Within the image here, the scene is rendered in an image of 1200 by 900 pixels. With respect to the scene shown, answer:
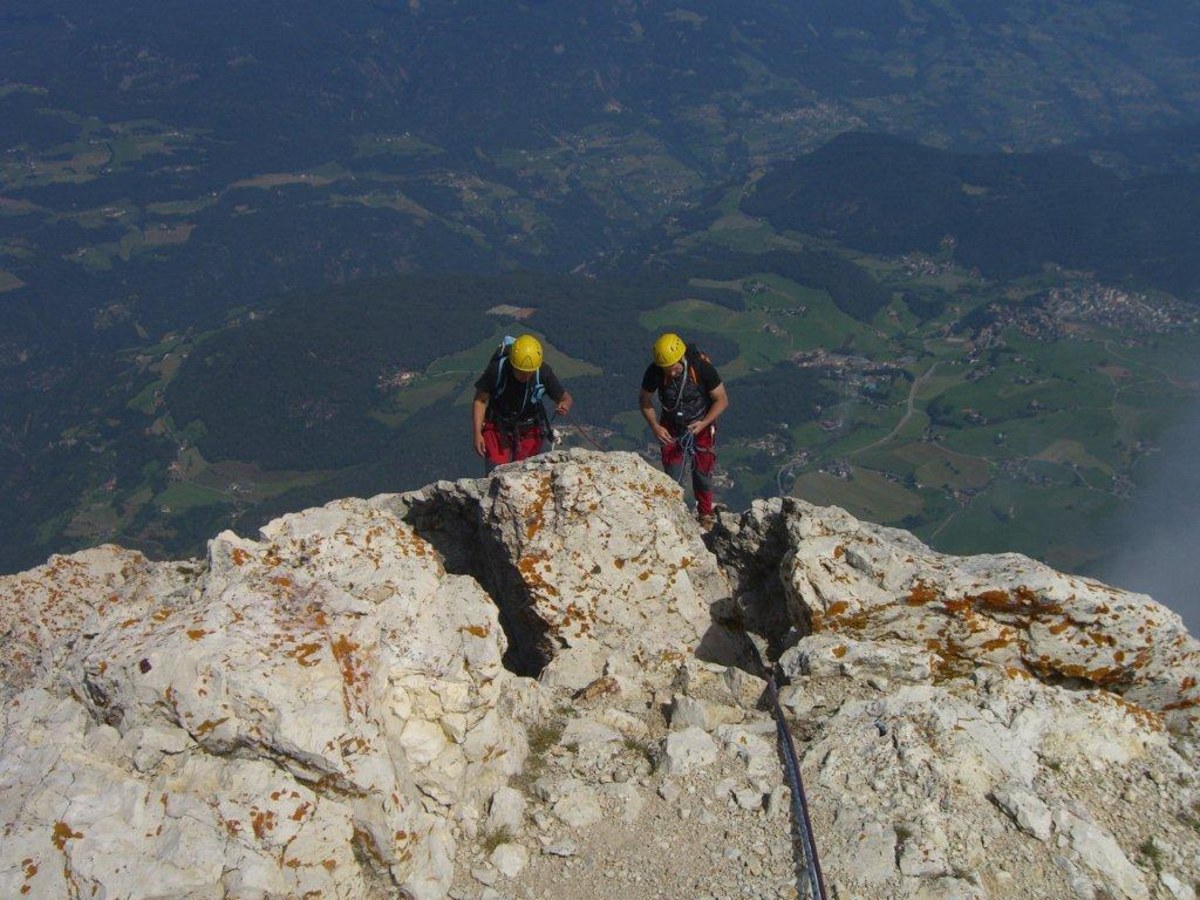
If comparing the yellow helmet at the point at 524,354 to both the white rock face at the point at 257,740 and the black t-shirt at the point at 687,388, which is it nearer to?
the black t-shirt at the point at 687,388

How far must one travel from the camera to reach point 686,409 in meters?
15.8

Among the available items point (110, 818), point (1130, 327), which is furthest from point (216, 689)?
point (1130, 327)

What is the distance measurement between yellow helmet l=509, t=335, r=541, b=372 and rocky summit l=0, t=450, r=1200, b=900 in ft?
9.22

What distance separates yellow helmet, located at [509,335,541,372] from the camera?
14367 millimetres

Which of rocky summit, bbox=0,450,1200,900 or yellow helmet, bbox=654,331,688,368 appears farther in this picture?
yellow helmet, bbox=654,331,688,368

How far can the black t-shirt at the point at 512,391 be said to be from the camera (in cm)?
1499

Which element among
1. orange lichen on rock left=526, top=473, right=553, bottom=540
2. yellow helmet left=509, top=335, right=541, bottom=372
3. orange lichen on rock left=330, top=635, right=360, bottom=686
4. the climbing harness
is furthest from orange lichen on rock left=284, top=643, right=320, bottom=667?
the climbing harness

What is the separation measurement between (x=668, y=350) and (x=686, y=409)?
1512 millimetres

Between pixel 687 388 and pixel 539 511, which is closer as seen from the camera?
pixel 539 511

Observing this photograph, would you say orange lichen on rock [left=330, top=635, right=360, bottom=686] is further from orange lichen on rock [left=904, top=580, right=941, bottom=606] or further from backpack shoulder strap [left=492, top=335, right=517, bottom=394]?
backpack shoulder strap [left=492, top=335, right=517, bottom=394]

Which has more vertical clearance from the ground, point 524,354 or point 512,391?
point 524,354

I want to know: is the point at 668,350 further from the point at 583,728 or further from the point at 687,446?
the point at 583,728

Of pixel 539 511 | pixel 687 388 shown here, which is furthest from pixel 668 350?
pixel 539 511

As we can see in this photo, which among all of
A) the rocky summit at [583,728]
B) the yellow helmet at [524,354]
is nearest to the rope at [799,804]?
the rocky summit at [583,728]
